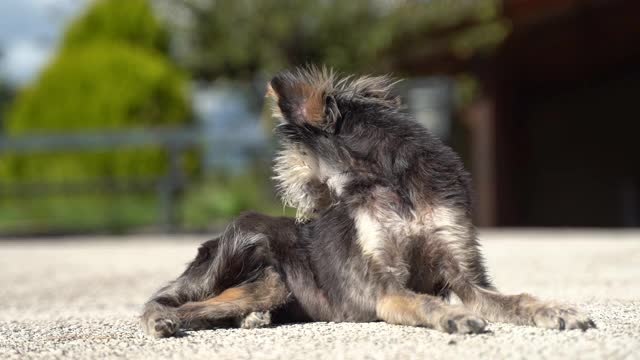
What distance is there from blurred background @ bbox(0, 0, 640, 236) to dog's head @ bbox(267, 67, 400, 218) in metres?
10.8

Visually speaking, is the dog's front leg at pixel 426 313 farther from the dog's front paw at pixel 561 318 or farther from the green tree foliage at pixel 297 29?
the green tree foliage at pixel 297 29

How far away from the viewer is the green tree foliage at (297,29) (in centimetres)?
2311

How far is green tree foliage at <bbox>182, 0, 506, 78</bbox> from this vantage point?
2311 centimetres

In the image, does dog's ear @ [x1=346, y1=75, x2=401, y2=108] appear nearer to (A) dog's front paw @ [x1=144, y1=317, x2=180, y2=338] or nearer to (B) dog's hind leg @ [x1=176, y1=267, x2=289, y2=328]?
(B) dog's hind leg @ [x1=176, y1=267, x2=289, y2=328]

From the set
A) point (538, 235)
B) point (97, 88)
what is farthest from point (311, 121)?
point (97, 88)

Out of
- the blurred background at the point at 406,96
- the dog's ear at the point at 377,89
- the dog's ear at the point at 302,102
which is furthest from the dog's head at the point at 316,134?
the blurred background at the point at 406,96

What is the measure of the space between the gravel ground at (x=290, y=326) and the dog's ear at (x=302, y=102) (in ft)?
3.49

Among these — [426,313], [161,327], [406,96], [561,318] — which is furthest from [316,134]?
[406,96]

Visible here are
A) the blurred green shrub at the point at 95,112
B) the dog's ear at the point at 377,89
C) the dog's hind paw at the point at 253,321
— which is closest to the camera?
the dog's hind paw at the point at 253,321

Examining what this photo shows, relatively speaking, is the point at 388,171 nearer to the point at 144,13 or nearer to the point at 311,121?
the point at 311,121

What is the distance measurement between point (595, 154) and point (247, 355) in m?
18.3

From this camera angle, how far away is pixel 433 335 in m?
4.35

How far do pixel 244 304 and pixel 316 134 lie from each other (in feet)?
3.13

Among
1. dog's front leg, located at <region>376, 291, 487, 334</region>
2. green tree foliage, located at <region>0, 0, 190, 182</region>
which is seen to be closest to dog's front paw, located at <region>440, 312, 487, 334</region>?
dog's front leg, located at <region>376, 291, 487, 334</region>
